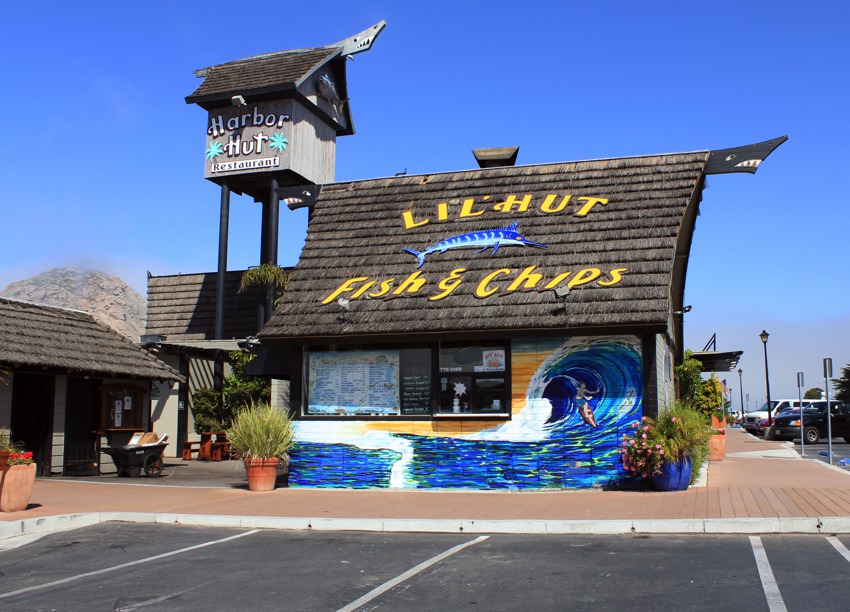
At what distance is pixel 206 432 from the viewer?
24.8 m

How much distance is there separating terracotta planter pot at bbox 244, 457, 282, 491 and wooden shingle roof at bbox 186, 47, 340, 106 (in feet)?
50.3

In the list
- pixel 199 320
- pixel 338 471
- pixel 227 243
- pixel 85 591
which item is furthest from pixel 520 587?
pixel 199 320

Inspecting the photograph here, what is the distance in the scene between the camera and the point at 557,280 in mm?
14508

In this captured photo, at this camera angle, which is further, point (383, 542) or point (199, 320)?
point (199, 320)

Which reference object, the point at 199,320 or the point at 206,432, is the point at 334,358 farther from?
the point at 199,320

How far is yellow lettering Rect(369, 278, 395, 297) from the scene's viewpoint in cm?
1558

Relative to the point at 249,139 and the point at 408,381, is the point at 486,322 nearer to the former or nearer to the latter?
the point at 408,381

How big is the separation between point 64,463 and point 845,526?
15761 mm

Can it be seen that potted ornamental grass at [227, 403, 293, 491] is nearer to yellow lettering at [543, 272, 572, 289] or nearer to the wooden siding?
yellow lettering at [543, 272, 572, 289]

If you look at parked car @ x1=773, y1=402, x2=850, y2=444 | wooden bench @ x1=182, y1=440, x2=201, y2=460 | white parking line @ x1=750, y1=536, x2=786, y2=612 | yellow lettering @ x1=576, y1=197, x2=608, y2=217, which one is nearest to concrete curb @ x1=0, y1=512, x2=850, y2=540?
white parking line @ x1=750, y1=536, x2=786, y2=612

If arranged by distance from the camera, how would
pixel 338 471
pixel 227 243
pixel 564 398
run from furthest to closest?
pixel 227 243
pixel 338 471
pixel 564 398

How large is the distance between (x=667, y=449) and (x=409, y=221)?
7.11 m

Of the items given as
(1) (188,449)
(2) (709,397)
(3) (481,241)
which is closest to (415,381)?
(3) (481,241)

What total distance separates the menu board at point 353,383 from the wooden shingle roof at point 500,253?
65 cm
